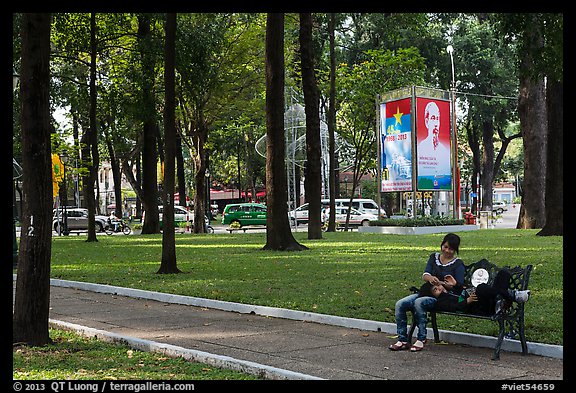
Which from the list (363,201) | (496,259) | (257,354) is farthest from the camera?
(363,201)

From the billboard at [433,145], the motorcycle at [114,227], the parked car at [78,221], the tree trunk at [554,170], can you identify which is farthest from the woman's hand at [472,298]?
the parked car at [78,221]

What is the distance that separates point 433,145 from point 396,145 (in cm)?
173

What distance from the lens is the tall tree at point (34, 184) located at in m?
9.06

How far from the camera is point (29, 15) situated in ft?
29.7

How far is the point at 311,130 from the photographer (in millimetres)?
30594

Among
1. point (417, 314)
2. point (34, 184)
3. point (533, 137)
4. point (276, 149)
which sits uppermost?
point (533, 137)

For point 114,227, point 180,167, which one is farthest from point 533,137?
point 180,167

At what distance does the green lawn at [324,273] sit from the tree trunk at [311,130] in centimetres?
230

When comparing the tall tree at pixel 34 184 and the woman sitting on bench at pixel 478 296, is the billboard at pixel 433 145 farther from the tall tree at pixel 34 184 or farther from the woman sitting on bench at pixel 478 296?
the tall tree at pixel 34 184

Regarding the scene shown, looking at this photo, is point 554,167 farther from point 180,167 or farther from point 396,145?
point 180,167
